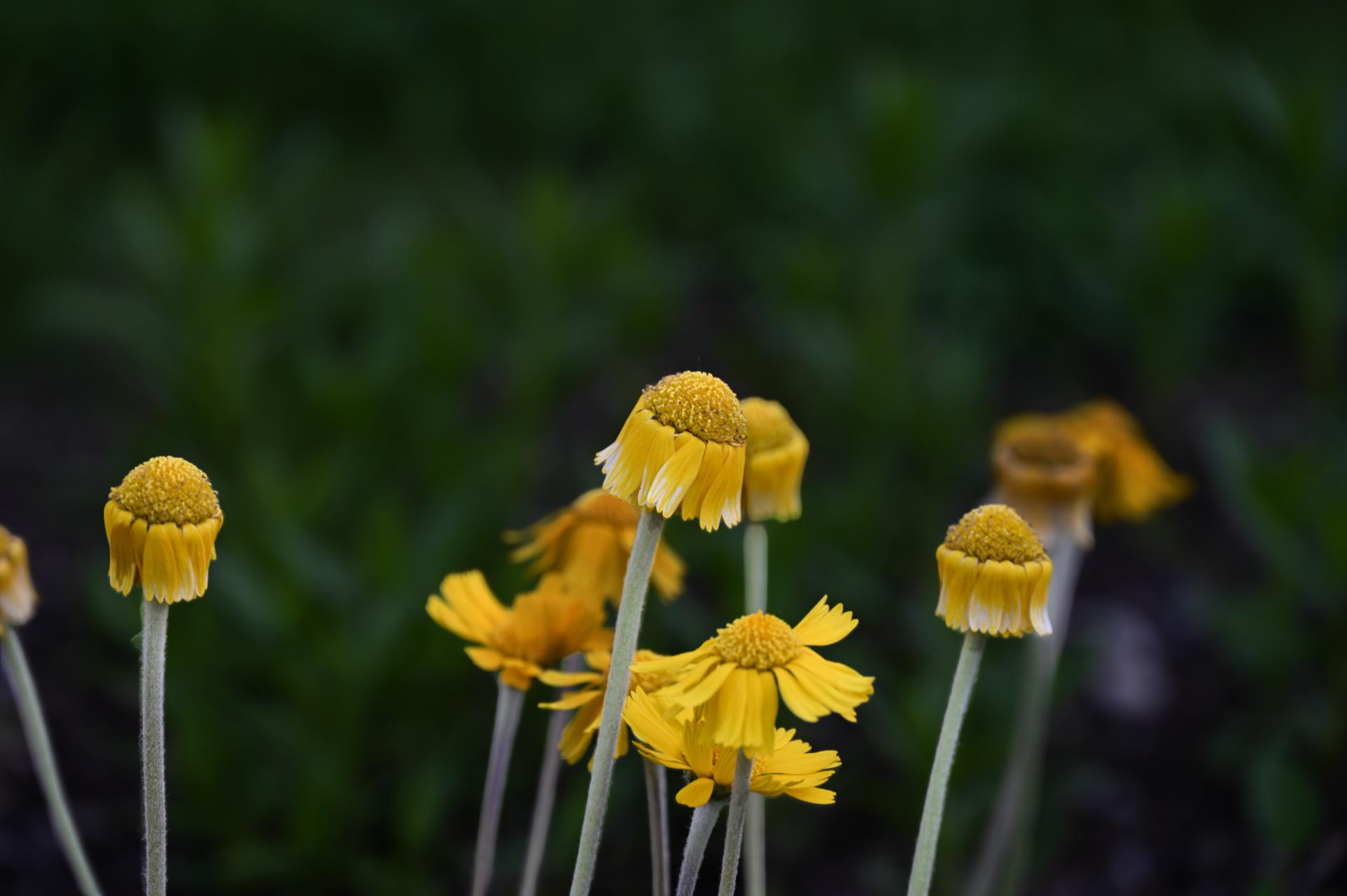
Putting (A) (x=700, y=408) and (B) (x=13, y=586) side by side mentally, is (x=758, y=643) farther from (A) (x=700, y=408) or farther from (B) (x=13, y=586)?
(B) (x=13, y=586)

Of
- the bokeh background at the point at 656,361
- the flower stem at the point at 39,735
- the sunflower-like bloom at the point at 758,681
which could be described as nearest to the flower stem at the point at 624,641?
the sunflower-like bloom at the point at 758,681

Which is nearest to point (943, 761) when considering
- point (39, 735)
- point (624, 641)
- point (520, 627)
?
point (624, 641)

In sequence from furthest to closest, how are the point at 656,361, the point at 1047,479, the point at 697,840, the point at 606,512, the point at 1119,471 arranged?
the point at 656,361 → the point at 1119,471 → the point at 1047,479 → the point at 606,512 → the point at 697,840

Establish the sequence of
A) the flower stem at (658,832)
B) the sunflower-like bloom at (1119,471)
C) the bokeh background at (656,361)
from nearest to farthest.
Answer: the flower stem at (658,832), the sunflower-like bloom at (1119,471), the bokeh background at (656,361)

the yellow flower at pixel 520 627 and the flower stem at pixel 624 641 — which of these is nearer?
the flower stem at pixel 624 641

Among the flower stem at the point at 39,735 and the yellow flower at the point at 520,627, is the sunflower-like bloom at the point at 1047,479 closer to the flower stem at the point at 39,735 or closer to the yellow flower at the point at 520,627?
the yellow flower at the point at 520,627

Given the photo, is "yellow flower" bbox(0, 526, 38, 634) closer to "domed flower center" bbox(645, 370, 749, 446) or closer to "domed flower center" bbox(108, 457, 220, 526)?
"domed flower center" bbox(108, 457, 220, 526)

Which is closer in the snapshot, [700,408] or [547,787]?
[700,408]

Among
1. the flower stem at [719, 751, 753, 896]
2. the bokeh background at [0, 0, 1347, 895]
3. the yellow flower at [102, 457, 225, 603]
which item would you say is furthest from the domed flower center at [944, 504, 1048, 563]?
the bokeh background at [0, 0, 1347, 895]
